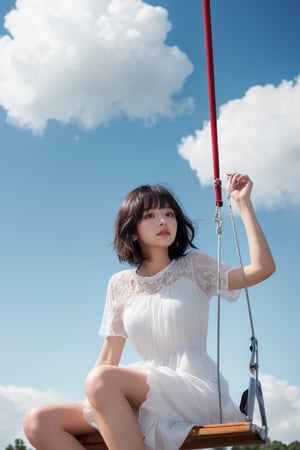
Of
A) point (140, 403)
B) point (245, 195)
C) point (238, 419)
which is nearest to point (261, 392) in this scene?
point (238, 419)

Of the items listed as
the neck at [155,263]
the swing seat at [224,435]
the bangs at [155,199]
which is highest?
the bangs at [155,199]

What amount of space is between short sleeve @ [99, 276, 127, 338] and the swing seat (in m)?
0.92

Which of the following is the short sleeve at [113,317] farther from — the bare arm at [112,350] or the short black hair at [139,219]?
the short black hair at [139,219]

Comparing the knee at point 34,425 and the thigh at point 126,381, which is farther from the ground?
the thigh at point 126,381

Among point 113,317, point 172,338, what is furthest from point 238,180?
point 113,317

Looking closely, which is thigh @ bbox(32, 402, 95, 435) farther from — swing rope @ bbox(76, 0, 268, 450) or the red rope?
the red rope

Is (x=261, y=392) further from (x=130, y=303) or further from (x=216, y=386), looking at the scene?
(x=130, y=303)

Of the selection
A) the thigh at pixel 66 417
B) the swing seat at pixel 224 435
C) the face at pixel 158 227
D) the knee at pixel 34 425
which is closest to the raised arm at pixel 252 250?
the face at pixel 158 227

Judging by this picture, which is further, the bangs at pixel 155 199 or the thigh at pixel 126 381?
the bangs at pixel 155 199

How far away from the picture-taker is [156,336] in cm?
362

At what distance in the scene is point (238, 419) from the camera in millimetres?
3420

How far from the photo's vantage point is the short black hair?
3.92 m

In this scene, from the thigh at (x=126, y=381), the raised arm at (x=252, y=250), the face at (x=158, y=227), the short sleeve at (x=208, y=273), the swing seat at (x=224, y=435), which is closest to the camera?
the swing seat at (x=224, y=435)

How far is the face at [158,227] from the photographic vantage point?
152 inches
